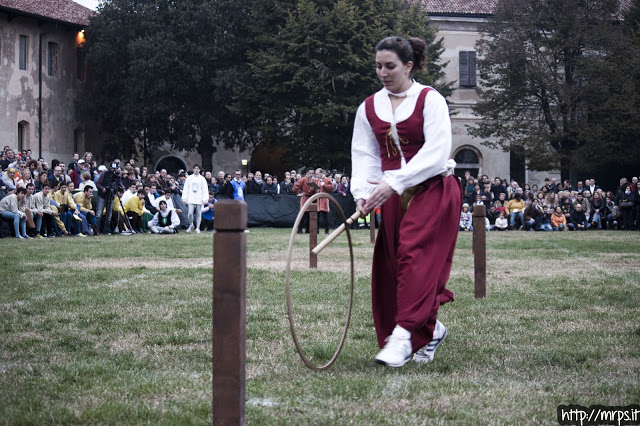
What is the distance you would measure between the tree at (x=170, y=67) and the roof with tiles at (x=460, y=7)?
39.5 ft

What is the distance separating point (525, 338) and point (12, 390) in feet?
12.7

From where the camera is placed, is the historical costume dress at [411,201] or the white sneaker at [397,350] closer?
the white sneaker at [397,350]

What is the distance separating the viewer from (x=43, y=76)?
1668 inches

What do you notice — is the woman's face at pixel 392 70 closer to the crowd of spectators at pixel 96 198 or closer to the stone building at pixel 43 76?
the crowd of spectators at pixel 96 198

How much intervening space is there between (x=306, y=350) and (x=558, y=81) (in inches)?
1518

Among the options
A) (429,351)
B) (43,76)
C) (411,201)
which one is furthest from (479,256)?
A: (43,76)

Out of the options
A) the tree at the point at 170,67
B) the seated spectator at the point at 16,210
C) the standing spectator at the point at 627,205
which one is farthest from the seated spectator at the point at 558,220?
the seated spectator at the point at 16,210

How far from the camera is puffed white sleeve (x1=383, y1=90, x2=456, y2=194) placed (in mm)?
5258

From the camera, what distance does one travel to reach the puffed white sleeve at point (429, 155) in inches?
207

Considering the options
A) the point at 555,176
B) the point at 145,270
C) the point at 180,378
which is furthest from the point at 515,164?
the point at 180,378

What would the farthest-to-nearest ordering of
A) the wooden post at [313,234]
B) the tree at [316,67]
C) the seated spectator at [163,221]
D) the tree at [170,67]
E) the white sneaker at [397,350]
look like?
1. the tree at [170,67]
2. the tree at [316,67]
3. the seated spectator at [163,221]
4. the wooden post at [313,234]
5. the white sneaker at [397,350]

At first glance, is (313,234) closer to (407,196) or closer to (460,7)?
(407,196)

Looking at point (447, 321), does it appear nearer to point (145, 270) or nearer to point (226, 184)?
point (145, 270)

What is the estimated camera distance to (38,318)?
7.15 m
